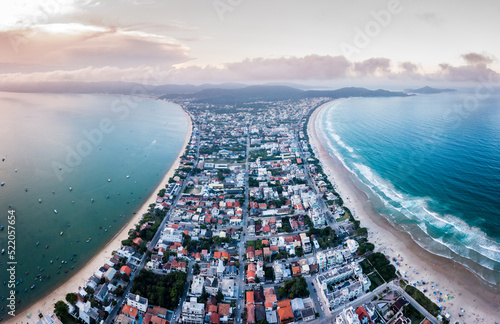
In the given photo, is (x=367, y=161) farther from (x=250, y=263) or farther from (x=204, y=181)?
(x=250, y=263)

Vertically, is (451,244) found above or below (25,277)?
above

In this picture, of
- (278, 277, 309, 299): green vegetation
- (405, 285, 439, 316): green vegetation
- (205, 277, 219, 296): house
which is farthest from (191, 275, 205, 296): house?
(405, 285, 439, 316): green vegetation

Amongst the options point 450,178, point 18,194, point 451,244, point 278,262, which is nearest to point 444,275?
point 451,244

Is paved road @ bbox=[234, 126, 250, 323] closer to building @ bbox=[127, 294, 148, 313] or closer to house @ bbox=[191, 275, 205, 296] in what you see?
house @ bbox=[191, 275, 205, 296]

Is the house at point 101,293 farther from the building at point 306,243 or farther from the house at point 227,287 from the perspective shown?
the building at point 306,243

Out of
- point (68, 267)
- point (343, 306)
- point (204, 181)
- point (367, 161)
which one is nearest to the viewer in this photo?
point (343, 306)

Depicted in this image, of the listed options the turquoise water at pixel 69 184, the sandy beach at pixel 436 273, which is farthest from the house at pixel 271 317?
the turquoise water at pixel 69 184
